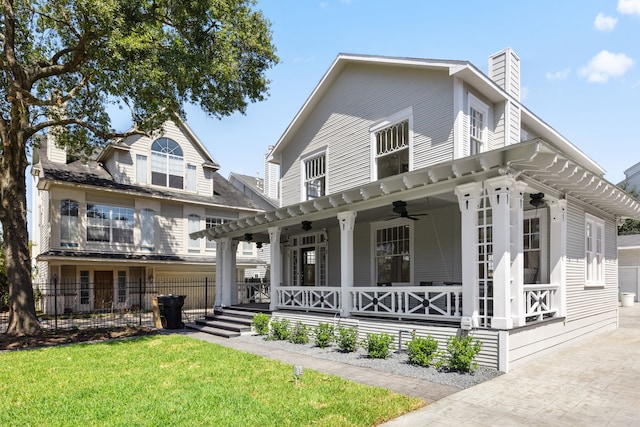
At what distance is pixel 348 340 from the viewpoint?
866 centimetres

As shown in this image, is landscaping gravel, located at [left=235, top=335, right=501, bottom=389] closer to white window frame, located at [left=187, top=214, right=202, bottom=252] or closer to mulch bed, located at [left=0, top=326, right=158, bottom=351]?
mulch bed, located at [left=0, top=326, right=158, bottom=351]

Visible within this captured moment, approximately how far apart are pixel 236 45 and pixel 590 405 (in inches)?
473

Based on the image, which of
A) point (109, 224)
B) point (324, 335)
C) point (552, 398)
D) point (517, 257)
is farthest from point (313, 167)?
point (109, 224)

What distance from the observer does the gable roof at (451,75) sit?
964 centimetres

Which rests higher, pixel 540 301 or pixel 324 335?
pixel 540 301

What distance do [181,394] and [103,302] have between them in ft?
50.9

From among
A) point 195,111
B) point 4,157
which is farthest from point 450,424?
point 4,157

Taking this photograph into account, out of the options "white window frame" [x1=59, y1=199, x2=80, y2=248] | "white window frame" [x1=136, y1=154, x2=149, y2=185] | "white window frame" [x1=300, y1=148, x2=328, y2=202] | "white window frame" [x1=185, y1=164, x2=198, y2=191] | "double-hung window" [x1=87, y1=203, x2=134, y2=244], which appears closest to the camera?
"white window frame" [x1=300, y1=148, x2=328, y2=202]

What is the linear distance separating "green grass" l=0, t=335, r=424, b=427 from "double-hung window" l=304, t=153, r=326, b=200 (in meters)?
6.85

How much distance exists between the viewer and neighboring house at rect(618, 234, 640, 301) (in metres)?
22.2

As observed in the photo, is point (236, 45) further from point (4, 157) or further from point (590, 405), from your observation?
point (590, 405)

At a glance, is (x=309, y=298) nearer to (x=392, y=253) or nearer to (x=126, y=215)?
(x=392, y=253)

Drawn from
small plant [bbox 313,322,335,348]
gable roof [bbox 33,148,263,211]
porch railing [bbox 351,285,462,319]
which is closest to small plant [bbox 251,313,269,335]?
small plant [bbox 313,322,335,348]

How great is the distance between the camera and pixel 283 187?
50.3 ft
